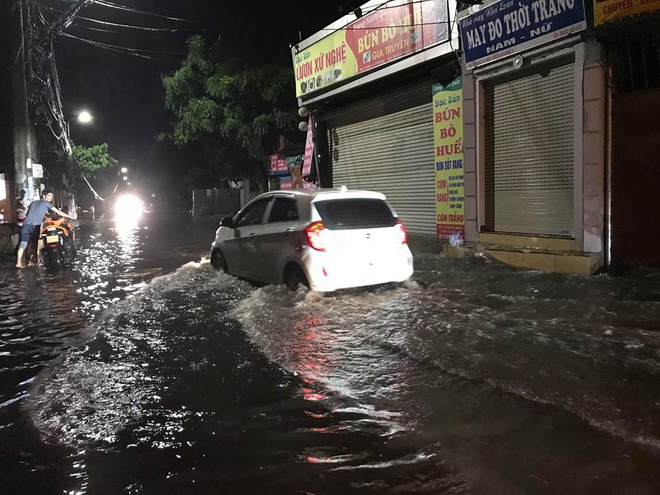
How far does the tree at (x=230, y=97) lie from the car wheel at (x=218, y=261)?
11.4 m

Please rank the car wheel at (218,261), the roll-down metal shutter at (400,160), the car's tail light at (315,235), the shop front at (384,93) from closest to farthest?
1. the car's tail light at (315,235)
2. the car wheel at (218,261)
3. the shop front at (384,93)
4. the roll-down metal shutter at (400,160)

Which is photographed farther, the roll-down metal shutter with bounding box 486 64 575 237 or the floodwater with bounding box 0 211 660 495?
the roll-down metal shutter with bounding box 486 64 575 237

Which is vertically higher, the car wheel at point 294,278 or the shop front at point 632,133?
the shop front at point 632,133

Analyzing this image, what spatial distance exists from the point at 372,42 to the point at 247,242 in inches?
273

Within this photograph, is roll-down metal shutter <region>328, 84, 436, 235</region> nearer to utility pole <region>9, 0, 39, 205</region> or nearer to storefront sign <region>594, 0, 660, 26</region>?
storefront sign <region>594, 0, 660, 26</region>

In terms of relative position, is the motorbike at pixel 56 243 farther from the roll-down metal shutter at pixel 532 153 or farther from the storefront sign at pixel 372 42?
the roll-down metal shutter at pixel 532 153

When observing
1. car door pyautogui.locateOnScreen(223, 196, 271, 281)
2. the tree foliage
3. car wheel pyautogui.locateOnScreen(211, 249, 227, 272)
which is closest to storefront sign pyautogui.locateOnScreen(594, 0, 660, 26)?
car door pyautogui.locateOnScreen(223, 196, 271, 281)

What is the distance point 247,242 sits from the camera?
877 centimetres

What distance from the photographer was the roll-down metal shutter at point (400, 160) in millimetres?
12812

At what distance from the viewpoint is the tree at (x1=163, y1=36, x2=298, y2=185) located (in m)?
20.6

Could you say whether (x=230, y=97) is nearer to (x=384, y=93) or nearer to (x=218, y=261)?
(x=384, y=93)

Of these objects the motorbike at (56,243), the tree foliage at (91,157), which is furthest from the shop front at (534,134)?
the tree foliage at (91,157)

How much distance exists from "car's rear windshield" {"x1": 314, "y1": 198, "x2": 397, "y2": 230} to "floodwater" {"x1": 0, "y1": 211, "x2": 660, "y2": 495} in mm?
973

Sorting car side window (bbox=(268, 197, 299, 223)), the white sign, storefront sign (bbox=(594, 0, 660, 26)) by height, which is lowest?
car side window (bbox=(268, 197, 299, 223))
